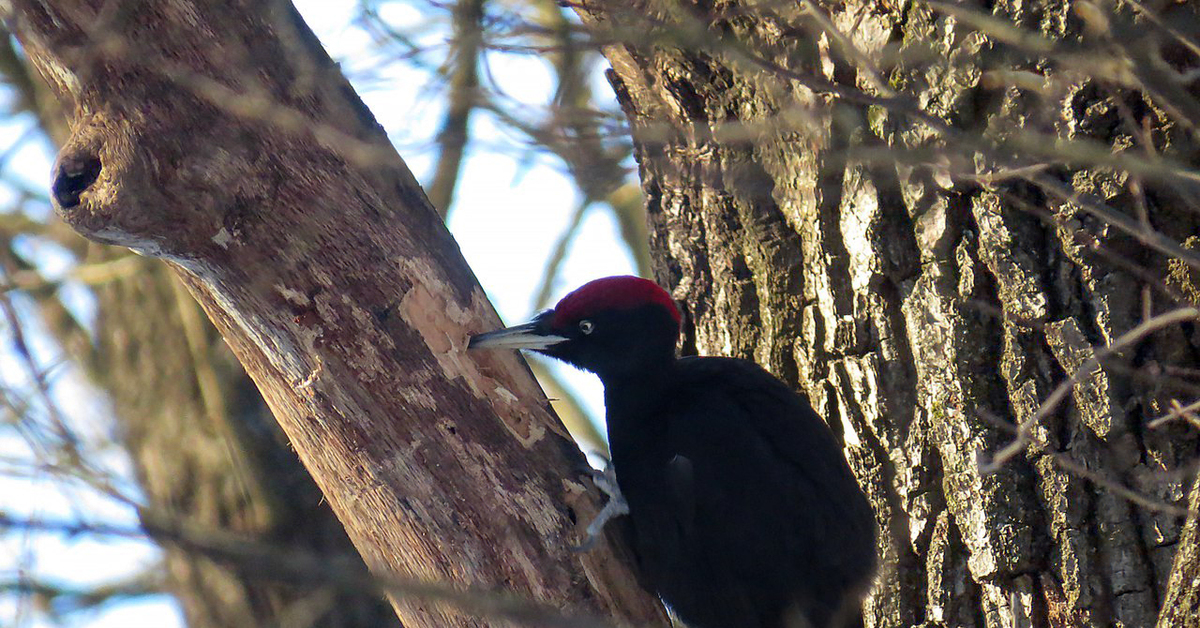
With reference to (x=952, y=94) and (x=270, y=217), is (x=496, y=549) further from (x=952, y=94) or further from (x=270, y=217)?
(x=952, y=94)

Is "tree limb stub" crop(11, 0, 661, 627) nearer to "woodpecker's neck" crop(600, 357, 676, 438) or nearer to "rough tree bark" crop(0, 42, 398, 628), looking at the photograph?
"woodpecker's neck" crop(600, 357, 676, 438)

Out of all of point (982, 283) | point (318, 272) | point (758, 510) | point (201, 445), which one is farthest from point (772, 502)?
point (201, 445)

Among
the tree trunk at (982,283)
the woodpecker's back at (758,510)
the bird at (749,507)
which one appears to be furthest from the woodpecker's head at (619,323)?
the tree trunk at (982,283)

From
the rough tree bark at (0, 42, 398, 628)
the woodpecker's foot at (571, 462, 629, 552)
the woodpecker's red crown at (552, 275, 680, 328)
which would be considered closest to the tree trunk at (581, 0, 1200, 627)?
the woodpecker's red crown at (552, 275, 680, 328)

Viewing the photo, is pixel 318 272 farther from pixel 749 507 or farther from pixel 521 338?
pixel 749 507

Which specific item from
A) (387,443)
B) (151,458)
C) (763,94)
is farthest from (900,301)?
(151,458)

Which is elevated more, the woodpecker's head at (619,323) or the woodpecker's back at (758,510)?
the woodpecker's head at (619,323)

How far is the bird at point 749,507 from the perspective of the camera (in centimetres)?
319

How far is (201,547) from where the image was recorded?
4.08 ft

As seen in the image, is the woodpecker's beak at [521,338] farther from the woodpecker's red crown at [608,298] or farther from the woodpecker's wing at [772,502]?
the woodpecker's wing at [772,502]

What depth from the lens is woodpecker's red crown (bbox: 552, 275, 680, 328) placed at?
11.8 feet

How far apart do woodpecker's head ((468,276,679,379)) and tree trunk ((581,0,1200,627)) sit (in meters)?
0.46

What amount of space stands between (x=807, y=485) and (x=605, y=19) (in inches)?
59.2

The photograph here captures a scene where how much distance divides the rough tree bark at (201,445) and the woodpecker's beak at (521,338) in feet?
5.11
